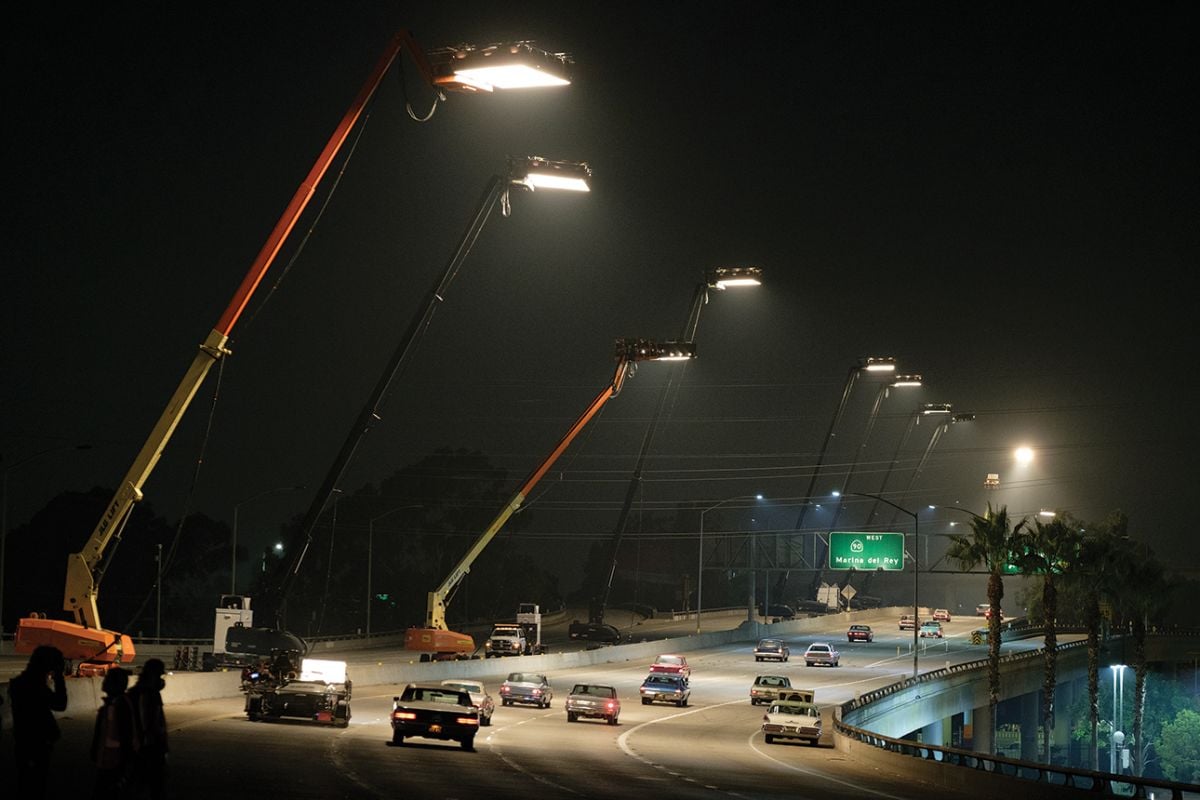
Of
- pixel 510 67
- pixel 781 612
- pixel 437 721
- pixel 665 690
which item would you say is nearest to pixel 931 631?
pixel 781 612

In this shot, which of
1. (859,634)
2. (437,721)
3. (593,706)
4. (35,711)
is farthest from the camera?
(859,634)

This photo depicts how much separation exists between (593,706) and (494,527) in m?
32.4

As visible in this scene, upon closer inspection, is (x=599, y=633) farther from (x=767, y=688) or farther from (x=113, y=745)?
(x=113, y=745)

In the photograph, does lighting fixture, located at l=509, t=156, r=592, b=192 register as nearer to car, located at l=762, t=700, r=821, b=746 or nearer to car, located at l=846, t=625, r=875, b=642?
car, located at l=762, t=700, r=821, b=746

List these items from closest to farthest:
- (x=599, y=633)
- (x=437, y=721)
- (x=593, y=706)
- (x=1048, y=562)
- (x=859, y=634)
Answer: (x=437, y=721), (x=593, y=706), (x=1048, y=562), (x=599, y=633), (x=859, y=634)

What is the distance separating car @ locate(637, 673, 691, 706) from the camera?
191 ft

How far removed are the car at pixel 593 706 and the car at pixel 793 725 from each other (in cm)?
489

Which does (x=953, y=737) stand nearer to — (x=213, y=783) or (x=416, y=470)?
(x=416, y=470)

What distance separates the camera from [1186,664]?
134000 mm

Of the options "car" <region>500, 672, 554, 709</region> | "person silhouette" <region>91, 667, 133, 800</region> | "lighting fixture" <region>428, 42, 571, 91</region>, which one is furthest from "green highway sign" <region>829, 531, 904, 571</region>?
"person silhouette" <region>91, 667, 133, 800</region>

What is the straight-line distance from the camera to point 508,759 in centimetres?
3169

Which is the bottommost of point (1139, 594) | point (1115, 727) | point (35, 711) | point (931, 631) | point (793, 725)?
point (1115, 727)

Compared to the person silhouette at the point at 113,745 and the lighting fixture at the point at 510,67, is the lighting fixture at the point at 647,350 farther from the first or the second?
the person silhouette at the point at 113,745

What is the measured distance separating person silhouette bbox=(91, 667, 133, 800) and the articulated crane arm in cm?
3036
